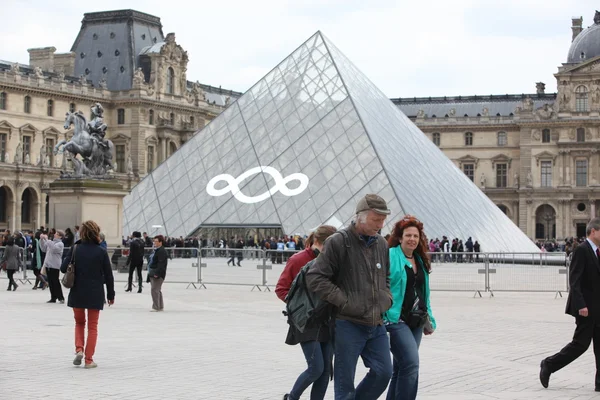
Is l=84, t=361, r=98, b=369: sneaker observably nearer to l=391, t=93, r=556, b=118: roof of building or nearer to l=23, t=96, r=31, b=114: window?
l=23, t=96, r=31, b=114: window

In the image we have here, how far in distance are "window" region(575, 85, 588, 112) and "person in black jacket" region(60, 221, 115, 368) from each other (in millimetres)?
72900

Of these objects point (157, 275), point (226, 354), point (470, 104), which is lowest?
point (226, 354)

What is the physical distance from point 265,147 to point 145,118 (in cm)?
3605

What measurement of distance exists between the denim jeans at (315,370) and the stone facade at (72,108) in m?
57.8

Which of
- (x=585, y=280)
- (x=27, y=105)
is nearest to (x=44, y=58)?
(x=27, y=105)

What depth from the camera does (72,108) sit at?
71.1m

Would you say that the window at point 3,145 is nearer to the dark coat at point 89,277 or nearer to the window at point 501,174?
the window at point 501,174

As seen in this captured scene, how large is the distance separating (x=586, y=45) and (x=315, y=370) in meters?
76.3

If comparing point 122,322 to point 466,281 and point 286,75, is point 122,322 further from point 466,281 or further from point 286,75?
point 286,75

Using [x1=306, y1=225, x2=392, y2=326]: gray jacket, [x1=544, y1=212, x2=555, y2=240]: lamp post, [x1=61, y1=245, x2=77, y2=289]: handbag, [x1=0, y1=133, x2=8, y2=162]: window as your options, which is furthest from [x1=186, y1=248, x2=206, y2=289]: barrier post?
[x1=544, y1=212, x2=555, y2=240]: lamp post

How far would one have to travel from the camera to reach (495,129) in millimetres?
85688

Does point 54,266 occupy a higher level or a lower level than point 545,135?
lower

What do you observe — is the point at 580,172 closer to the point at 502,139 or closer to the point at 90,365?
the point at 502,139

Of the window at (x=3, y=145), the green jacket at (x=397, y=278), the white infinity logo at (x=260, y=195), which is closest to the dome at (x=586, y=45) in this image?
the window at (x=3, y=145)
